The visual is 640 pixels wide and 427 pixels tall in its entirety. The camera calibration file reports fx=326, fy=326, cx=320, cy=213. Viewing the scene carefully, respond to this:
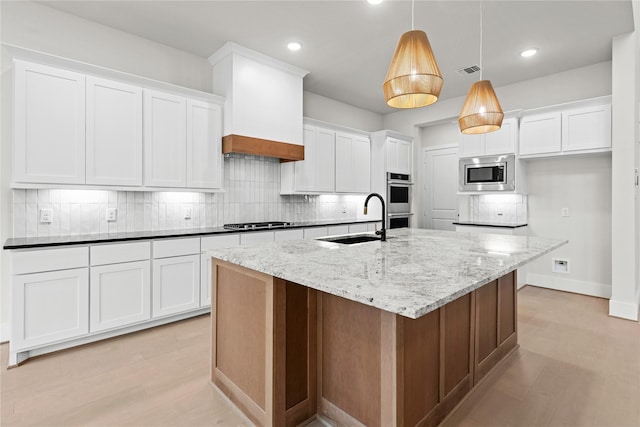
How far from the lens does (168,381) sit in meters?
2.18

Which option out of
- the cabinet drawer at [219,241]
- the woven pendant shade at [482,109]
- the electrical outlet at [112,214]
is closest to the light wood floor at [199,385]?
the cabinet drawer at [219,241]

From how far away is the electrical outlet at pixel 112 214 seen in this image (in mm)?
3193

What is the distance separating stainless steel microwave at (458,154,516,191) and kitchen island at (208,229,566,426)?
2.68m

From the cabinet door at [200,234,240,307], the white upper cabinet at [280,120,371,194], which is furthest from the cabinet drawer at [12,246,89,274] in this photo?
the white upper cabinet at [280,120,371,194]

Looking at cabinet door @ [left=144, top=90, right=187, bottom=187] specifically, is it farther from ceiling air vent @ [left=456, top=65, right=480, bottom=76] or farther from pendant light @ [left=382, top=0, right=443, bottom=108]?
ceiling air vent @ [left=456, top=65, right=480, bottom=76]

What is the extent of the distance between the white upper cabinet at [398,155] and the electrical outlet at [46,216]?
4508 mm

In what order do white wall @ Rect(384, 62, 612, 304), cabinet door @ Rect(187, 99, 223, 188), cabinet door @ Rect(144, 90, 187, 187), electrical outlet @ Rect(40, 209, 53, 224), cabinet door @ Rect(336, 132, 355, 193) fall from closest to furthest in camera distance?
electrical outlet @ Rect(40, 209, 53, 224)
cabinet door @ Rect(144, 90, 187, 187)
cabinet door @ Rect(187, 99, 223, 188)
white wall @ Rect(384, 62, 612, 304)
cabinet door @ Rect(336, 132, 355, 193)

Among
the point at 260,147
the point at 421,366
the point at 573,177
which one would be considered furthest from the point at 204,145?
the point at 573,177

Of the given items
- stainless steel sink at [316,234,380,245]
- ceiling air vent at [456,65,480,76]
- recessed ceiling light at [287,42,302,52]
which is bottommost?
stainless steel sink at [316,234,380,245]

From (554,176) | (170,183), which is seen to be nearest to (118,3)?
(170,183)

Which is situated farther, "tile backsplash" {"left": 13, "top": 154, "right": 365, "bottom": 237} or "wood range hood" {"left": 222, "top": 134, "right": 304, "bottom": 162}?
"wood range hood" {"left": 222, "top": 134, "right": 304, "bottom": 162}

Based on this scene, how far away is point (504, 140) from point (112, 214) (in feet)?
16.2

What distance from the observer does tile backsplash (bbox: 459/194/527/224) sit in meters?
4.82

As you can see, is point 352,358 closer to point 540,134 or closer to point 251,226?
point 251,226
